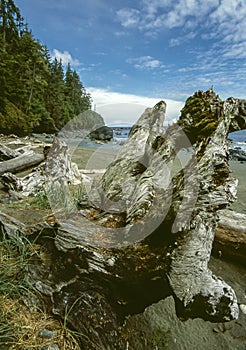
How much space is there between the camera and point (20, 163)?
5852 millimetres

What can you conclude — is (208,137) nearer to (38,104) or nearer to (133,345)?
(133,345)

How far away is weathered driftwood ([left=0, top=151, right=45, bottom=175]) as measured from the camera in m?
5.50

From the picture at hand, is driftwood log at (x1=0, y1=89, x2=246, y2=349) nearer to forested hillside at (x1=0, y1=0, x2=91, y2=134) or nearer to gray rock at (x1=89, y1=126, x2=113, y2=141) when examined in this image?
forested hillside at (x1=0, y1=0, x2=91, y2=134)

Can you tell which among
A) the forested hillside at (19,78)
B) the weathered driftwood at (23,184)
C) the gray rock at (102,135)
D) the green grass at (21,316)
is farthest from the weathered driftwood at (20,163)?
the gray rock at (102,135)

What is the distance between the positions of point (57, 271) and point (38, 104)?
2893 centimetres

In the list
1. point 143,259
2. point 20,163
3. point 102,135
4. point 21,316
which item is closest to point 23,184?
point 20,163

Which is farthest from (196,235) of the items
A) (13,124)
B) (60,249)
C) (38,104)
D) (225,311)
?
(38,104)

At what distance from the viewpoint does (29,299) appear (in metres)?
1.63

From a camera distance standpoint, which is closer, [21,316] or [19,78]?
[21,316]

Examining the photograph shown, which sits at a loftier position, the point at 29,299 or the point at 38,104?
the point at 38,104

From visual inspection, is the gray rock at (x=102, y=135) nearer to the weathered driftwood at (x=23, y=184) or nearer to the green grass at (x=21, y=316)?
the weathered driftwood at (x=23, y=184)

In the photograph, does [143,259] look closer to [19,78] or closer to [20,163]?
[20,163]

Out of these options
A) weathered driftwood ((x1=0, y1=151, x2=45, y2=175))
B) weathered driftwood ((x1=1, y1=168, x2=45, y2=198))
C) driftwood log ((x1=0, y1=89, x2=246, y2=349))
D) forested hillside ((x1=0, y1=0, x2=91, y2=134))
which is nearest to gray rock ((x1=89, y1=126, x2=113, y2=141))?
forested hillside ((x1=0, y1=0, x2=91, y2=134))

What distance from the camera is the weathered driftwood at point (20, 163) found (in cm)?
550
